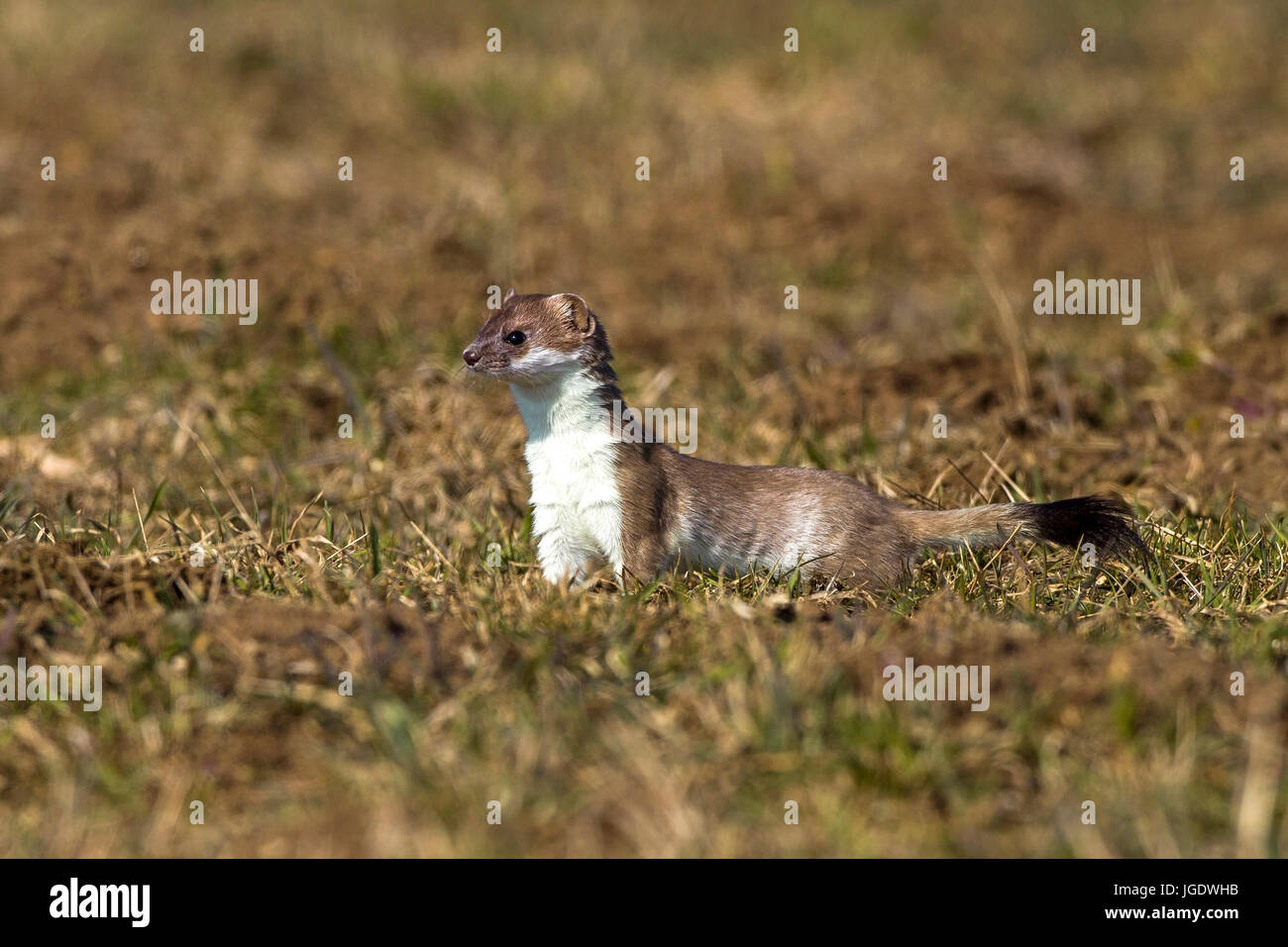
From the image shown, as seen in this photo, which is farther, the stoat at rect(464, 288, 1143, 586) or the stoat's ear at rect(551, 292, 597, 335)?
the stoat's ear at rect(551, 292, 597, 335)

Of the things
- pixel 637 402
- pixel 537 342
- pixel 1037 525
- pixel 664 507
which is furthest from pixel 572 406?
pixel 637 402

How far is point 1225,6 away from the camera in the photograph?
1431 cm

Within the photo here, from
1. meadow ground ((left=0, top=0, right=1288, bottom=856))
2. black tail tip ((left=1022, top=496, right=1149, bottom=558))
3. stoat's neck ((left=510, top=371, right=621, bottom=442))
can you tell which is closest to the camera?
meadow ground ((left=0, top=0, right=1288, bottom=856))

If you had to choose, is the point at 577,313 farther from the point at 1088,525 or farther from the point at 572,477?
the point at 1088,525

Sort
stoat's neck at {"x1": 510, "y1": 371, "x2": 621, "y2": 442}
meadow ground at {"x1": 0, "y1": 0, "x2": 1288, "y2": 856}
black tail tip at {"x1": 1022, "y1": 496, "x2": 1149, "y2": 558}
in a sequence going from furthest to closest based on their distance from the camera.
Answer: stoat's neck at {"x1": 510, "y1": 371, "x2": 621, "y2": 442} < black tail tip at {"x1": 1022, "y1": 496, "x2": 1149, "y2": 558} < meadow ground at {"x1": 0, "y1": 0, "x2": 1288, "y2": 856}

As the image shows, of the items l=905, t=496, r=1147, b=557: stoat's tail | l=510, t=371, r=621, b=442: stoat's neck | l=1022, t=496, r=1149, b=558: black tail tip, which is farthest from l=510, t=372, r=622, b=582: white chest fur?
l=1022, t=496, r=1149, b=558: black tail tip

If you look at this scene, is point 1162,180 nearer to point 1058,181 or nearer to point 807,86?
point 1058,181

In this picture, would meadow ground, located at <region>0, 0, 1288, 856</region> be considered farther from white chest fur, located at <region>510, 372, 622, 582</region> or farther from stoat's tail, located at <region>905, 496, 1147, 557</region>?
white chest fur, located at <region>510, 372, 622, 582</region>

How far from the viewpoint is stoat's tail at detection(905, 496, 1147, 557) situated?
15.5 feet

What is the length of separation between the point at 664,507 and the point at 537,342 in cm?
64

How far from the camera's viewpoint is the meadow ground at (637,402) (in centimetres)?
337

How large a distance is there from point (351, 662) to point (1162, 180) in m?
9.28

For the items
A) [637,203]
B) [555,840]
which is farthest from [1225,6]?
[555,840]

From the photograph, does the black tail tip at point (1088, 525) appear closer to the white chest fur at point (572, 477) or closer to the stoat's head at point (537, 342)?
the white chest fur at point (572, 477)
